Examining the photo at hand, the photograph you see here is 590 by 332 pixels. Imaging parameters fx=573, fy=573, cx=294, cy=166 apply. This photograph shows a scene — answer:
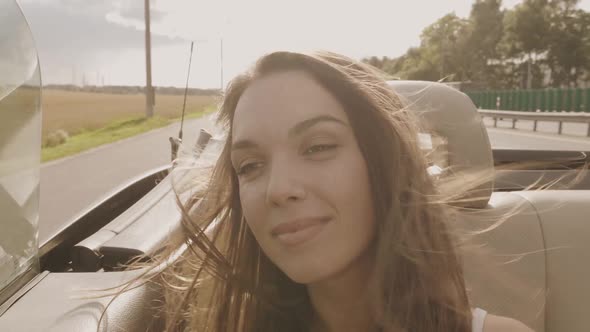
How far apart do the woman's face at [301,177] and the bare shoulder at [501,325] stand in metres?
0.37

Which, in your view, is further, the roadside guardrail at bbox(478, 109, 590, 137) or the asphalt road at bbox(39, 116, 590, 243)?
the roadside guardrail at bbox(478, 109, 590, 137)

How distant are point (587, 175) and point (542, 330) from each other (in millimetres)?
1511

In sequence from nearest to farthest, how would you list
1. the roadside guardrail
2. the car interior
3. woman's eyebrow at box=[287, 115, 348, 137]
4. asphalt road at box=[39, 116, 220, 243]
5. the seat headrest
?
woman's eyebrow at box=[287, 115, 348, 137] → the car interior → the seat headrest → asphalt road at box=[39, 116, 220, 243] → the roadside guardrail

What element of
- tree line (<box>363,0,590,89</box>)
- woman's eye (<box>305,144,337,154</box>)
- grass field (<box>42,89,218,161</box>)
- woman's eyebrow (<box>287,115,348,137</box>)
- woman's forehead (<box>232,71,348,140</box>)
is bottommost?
grass field (<box>42,89,218,161</box>)

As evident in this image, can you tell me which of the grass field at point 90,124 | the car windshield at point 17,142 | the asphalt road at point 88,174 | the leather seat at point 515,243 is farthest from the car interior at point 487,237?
the grass field at point 90,124

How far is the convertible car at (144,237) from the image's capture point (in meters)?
1.41

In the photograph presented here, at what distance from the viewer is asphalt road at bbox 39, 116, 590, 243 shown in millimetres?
7457

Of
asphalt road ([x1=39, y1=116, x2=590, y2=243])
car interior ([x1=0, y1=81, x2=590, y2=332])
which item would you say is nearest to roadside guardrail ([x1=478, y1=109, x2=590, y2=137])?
asphalt road ([x1=39, y1=116, x2=590, y2=243])

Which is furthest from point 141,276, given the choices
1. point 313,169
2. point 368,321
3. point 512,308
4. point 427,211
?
point 512,308

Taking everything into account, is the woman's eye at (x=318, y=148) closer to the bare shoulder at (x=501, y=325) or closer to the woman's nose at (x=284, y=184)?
the woman's nose at (x=284, y=184)

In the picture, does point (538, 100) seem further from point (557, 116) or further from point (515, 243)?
point (515, 243)

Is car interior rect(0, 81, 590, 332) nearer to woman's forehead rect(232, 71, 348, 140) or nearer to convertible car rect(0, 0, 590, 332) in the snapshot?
convertible car rect(0, 0, 590, 332)

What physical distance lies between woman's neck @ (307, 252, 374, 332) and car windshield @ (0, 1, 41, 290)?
83 cm

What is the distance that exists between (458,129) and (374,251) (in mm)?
893
